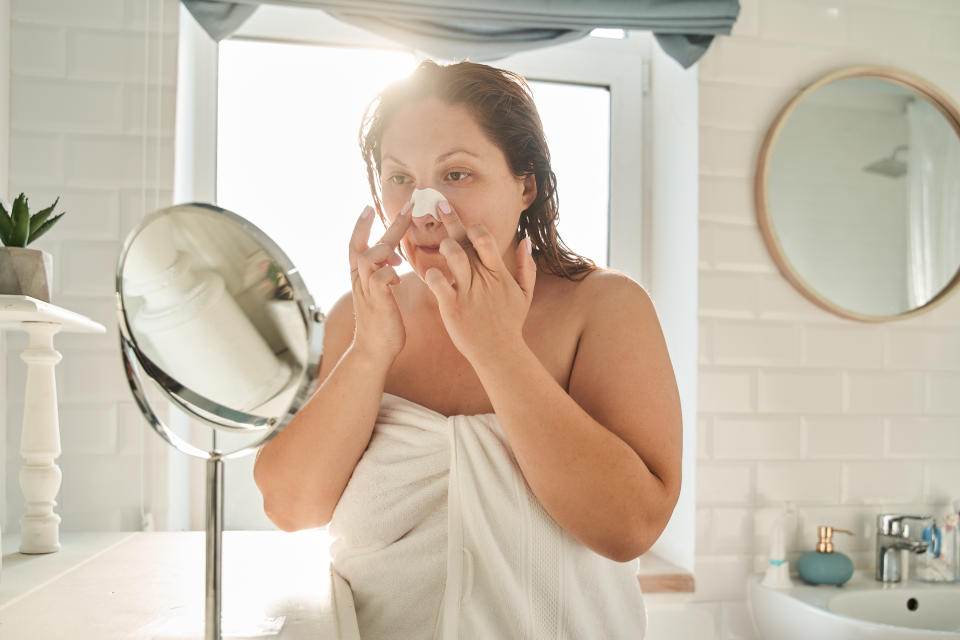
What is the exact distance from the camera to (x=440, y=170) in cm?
88

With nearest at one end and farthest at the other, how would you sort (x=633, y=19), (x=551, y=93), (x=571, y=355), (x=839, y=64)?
(x=571, y=355), (x=633, y=19), (x=839, y=64), (x=551, y=93)

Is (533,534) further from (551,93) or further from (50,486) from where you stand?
(551,93)

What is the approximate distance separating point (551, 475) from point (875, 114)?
1506 millimetres

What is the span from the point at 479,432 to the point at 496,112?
0.40 metres

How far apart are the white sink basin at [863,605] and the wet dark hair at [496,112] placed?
→ 0.95m

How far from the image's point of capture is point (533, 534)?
0.81m

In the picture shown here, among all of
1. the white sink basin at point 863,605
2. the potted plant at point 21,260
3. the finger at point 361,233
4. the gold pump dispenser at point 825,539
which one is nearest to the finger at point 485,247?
the finger at point 361,233

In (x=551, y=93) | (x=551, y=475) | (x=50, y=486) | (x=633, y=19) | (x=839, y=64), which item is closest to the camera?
(x=551, y=475)

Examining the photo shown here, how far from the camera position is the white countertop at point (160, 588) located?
624mm

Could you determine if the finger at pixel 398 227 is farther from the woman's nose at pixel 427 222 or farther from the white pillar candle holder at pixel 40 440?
the white pillar candle holder at pixel 40 440

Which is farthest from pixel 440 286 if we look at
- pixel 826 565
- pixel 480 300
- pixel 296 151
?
pixel 826 565

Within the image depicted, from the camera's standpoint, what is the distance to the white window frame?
1.72 metres

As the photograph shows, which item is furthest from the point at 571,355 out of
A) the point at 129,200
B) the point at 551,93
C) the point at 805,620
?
the point at 551,93

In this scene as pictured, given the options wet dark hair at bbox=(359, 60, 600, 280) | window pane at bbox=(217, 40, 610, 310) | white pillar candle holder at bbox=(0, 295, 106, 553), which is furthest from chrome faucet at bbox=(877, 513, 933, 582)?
white pillar candle holder at bbox=(0, 295, 106, 553)
